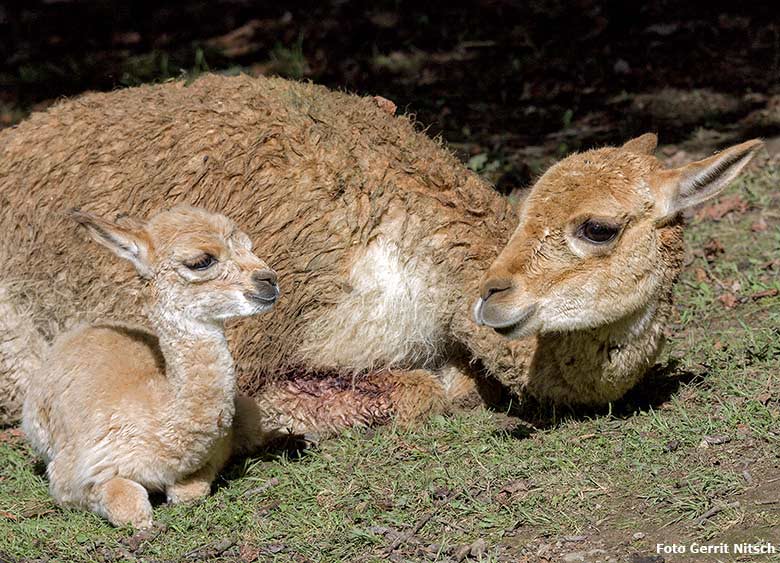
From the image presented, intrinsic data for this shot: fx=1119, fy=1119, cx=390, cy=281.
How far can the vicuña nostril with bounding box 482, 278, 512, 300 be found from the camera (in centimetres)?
535

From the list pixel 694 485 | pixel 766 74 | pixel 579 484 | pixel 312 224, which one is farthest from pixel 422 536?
pixel 766 74

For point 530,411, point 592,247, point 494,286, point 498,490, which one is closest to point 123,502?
point 498,490

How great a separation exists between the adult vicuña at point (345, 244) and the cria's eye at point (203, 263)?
1.00 metres

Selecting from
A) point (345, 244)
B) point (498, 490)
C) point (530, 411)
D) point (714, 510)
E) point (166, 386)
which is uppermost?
point (345, 244)

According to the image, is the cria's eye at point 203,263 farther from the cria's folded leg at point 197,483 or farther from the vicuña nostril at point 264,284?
the cria's folded leg at point 197,483

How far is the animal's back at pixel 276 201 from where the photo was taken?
614 cm

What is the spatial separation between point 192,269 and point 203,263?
0.06 metres

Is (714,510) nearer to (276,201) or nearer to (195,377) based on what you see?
(195,377)

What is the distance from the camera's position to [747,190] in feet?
29.9

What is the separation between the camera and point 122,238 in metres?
5.16

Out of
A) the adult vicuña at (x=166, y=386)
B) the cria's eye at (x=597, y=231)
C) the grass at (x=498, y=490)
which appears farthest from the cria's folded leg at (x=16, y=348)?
the cria's eye at (x=597, y=231)

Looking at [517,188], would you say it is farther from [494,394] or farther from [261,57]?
[261,57]

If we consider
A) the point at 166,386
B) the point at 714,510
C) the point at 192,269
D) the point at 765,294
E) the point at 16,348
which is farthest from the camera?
the point at 765,294

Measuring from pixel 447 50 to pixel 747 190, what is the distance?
460 centimetres
